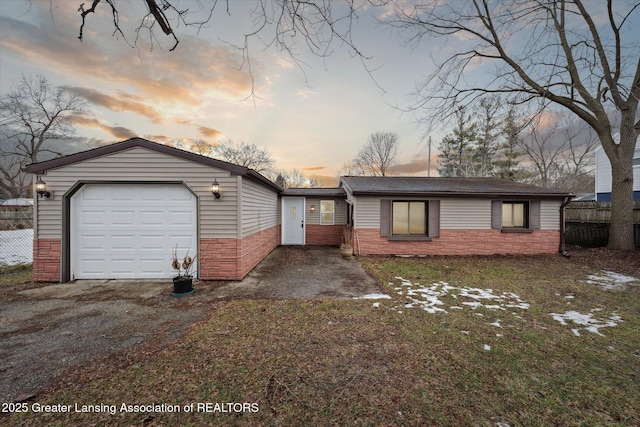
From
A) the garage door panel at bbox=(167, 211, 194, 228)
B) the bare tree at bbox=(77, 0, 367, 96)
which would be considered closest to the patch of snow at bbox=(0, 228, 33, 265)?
the garage door panel at bbox=(167, 211, 194, 228)

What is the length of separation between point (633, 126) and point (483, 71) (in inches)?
216

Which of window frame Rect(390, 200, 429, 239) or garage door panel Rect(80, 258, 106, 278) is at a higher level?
window frame Rect(390, 200, 429, 239)

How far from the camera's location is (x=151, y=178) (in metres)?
5.65

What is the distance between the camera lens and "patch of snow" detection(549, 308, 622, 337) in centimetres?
353

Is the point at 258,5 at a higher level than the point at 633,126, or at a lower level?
lower

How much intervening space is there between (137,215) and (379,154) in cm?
2123

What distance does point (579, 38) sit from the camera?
916 cm

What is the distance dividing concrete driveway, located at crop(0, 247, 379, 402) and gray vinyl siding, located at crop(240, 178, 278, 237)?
133cm

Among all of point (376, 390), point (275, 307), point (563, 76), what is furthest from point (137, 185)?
point (563, 76)

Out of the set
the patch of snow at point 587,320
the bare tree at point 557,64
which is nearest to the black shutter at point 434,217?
the bare tree at point 557,64

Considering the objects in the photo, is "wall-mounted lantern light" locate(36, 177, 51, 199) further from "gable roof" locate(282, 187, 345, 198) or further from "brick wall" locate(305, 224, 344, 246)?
"brick wall" locate(305, 224, 344, 246)

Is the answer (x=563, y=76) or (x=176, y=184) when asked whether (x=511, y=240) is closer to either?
(x=563, y=76)

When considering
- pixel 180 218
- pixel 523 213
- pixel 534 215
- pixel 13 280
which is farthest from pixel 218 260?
pixel 534 215

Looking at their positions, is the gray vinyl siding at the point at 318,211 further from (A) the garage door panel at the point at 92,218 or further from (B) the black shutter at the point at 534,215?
(A) the garage door panel at the point at 92,218
